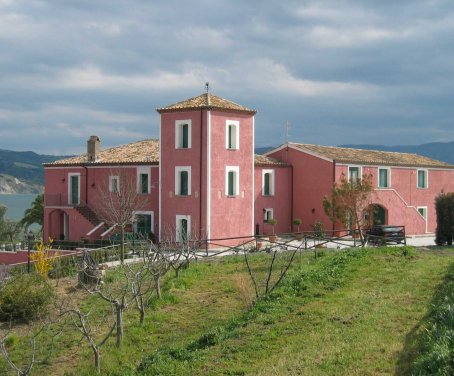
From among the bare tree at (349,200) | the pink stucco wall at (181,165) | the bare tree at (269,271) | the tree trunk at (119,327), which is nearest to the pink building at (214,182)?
the pink stucco wall at (181,165)

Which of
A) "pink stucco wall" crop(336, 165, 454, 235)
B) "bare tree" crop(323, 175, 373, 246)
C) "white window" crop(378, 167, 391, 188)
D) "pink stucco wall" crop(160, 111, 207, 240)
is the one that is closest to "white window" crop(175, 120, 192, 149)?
"pink stucco wall" crop(160, 111, 207, 240)

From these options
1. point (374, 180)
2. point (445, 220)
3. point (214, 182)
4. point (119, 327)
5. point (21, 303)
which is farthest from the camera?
point (374, 180)

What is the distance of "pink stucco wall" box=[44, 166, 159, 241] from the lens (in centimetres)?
3919

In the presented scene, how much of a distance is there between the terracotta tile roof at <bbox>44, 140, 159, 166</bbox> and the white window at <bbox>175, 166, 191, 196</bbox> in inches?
114

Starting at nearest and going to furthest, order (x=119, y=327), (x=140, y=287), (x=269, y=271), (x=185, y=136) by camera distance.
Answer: (x=119, y=327), (x=140, y=287), (x=269, y=271), (x=185, y=136)

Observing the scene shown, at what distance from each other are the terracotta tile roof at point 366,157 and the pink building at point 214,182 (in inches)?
4.7

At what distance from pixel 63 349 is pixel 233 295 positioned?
225 inches

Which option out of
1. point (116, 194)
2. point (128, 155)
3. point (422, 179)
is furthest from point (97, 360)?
point (422, 179)

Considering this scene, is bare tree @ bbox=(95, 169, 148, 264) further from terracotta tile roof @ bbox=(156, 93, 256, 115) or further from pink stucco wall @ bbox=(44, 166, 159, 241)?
terracotta tile roof @ bbox=(156, 93, 256, 115)

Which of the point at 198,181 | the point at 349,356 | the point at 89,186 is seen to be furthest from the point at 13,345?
the point at 89,186

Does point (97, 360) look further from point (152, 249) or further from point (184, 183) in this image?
point (184, 183)

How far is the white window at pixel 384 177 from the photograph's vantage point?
4412 cm

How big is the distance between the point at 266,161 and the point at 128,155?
9.12m

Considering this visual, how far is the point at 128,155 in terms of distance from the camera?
42.1 meters
